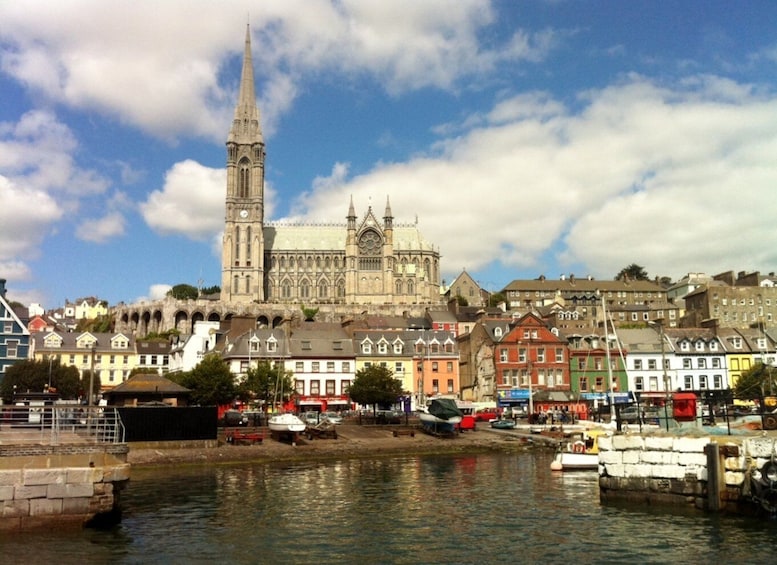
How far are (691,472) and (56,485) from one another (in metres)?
21.7

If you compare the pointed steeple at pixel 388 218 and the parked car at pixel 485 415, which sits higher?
the pointed steeple at pixel 388 218

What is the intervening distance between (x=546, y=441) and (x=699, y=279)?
412ft

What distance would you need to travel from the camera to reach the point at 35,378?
70062mm

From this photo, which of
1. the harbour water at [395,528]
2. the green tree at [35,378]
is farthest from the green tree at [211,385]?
the harbour water at [395,528]

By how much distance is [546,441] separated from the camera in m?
55.4

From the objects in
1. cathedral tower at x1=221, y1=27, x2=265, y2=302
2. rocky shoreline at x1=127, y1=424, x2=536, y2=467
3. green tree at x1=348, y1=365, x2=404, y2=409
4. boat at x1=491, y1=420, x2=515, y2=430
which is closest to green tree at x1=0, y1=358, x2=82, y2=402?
rocky shoreline at x1=127, y1=424, x2=536, y2=467

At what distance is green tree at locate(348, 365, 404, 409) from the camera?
69.4m

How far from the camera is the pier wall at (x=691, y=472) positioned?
2455 centimetres

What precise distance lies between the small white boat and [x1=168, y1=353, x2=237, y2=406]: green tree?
38.0 ft

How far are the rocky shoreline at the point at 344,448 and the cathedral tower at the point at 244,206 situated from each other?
114 meters

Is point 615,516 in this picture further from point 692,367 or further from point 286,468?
point 692,367

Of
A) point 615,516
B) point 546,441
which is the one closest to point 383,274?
point 546,441

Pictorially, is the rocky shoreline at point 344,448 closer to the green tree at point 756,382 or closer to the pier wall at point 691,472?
the pier wall at point 691,472

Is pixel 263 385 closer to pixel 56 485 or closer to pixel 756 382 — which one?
pixel 56 485
